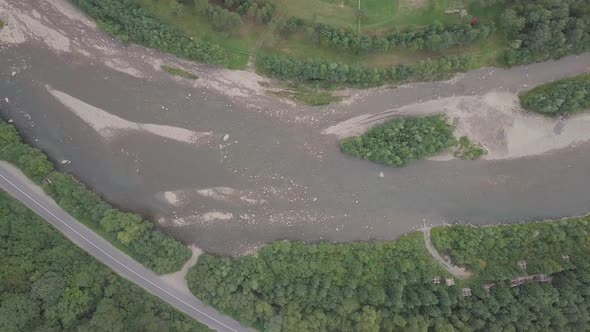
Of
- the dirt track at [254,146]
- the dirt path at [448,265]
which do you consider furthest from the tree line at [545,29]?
the dirt path at [448,265]

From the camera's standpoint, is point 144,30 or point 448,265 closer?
point 144,30

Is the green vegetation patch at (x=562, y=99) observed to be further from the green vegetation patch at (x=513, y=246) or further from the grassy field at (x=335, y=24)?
the green vegetation patch at (x=513, y=246)

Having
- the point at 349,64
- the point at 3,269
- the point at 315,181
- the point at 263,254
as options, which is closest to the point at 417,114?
the point at 349,64

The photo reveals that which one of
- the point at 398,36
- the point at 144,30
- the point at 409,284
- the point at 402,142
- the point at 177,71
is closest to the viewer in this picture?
the point at 409,284

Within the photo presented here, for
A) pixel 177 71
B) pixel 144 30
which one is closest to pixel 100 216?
pixel 177 71

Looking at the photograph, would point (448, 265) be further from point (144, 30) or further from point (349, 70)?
point (144, 30)

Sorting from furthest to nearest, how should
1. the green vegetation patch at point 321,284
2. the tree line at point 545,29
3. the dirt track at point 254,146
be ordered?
the dirt track at point 254,146
the tree line at point 545,29
the green vegetation patch at point 321,284
